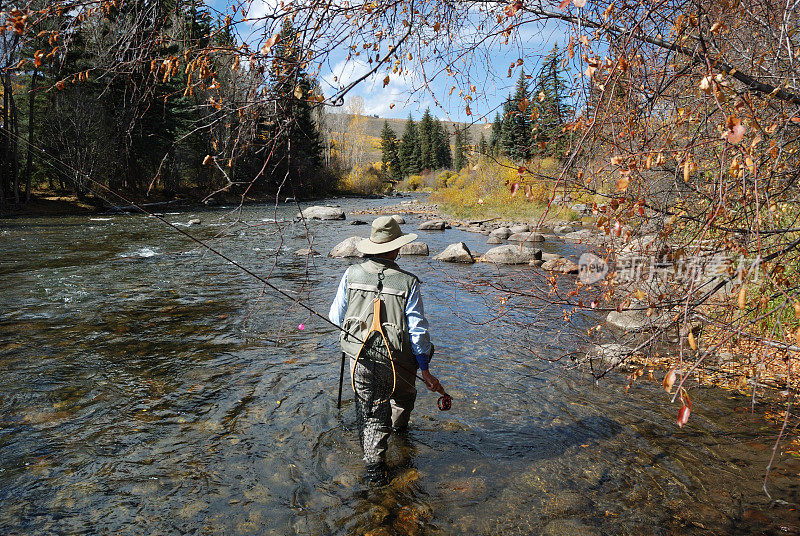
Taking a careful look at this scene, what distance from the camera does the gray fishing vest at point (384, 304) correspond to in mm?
4277

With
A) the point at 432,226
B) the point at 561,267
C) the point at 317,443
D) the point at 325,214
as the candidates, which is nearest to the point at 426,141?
the point at 325,214

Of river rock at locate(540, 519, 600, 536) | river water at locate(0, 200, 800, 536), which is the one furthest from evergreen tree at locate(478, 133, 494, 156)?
river rock at locate(540, 519, 600, 536)

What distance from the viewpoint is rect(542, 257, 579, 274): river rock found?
13.7m

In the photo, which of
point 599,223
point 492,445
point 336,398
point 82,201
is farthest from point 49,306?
point 82,201

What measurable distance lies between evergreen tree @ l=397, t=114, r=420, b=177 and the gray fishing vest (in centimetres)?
9302

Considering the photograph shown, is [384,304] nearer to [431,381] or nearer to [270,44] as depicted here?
[431,381]

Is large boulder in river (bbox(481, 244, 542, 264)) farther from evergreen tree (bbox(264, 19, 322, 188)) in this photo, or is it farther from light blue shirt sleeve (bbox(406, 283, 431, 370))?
evergreen tree (bbox(264, 19, 322, 188))

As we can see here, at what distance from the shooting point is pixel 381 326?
428cm

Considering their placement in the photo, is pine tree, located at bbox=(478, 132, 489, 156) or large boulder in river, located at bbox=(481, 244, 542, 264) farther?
large boulder in river, located at bbox=(481, 244, 542, 264)

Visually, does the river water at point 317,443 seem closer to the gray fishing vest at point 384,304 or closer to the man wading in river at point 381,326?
the man wading in river at point 381,326

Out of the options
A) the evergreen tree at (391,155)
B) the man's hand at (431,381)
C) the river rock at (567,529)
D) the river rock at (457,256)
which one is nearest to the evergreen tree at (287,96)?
the man's hand at (431,381)

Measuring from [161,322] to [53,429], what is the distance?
3.86 m

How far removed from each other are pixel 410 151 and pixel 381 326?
96791 millimetres

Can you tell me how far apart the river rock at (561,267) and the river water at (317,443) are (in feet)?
15.8
